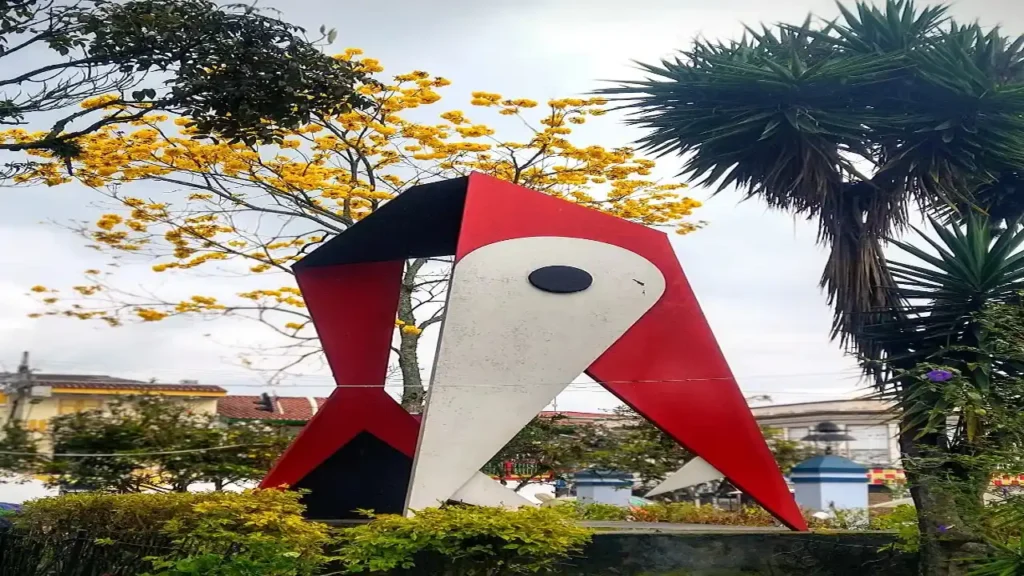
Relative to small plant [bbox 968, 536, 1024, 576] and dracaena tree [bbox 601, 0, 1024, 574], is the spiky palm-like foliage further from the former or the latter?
small plant [bbox 968, 536, 1024, 576]

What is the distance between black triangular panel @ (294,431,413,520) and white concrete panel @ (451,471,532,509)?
335 cm

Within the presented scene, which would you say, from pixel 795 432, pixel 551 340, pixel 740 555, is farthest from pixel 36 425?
pixel 795 432

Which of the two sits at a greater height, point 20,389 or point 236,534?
point 20,389

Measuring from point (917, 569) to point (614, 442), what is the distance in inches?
212

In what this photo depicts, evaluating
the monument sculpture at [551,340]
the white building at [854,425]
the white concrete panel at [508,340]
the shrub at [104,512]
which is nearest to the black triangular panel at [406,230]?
the monument sculpture at [551,340]

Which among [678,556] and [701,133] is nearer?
[678,556]

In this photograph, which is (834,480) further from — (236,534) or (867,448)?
(236,534)

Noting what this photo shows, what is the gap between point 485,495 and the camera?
834cm

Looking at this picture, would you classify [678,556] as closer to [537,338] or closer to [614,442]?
[537,338]

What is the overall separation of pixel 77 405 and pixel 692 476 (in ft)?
26.5

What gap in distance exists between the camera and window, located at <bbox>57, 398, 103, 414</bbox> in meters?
12.9

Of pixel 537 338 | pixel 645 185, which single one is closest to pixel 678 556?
pixel 537 338

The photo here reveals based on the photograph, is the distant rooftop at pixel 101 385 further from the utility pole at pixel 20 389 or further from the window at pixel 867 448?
the window at pixel 867 448

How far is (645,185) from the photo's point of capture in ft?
56.6
